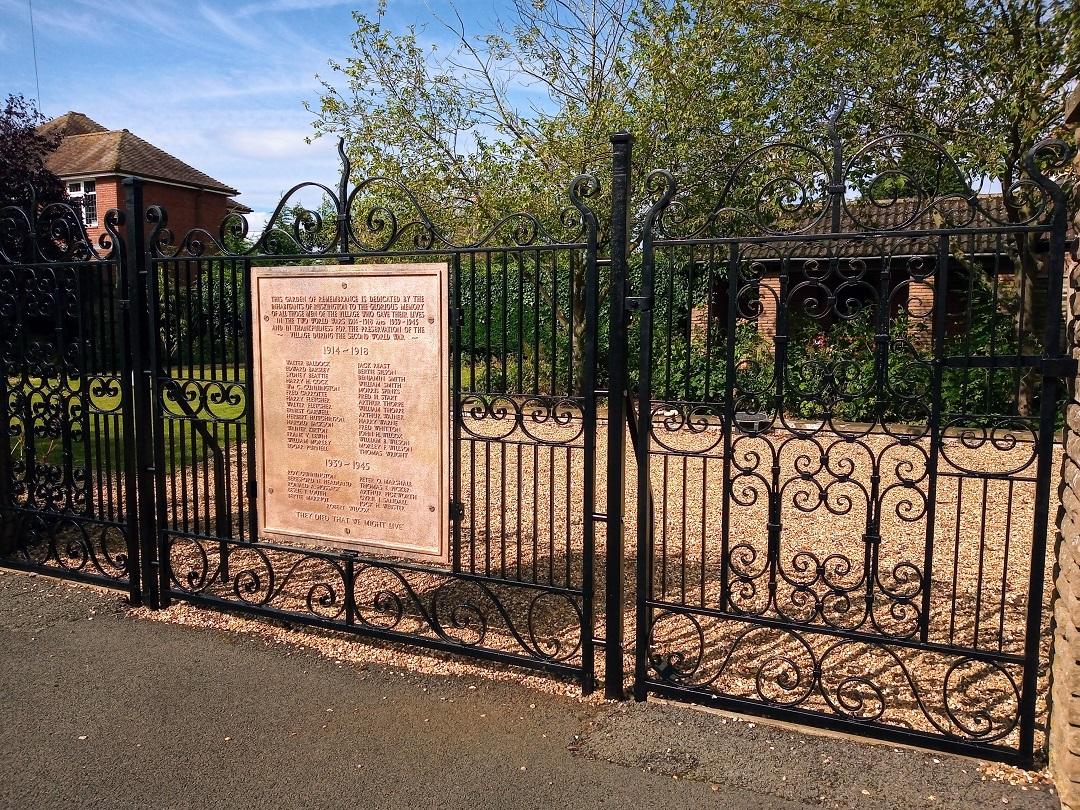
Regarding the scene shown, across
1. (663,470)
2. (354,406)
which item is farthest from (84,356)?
(663,470)

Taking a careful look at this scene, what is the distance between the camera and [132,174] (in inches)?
1133

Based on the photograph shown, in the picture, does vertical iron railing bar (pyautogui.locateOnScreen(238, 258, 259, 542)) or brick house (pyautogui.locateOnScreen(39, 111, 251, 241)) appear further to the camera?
brick house (pyautogui.locateOnScreen(39, 111, 251, 241))

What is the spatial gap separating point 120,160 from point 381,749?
102ft

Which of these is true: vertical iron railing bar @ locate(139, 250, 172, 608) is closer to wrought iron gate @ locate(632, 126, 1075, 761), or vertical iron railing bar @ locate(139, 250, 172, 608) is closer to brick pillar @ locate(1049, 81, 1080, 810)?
wrought iron gate @ locate(632, 126, 1075, 761)

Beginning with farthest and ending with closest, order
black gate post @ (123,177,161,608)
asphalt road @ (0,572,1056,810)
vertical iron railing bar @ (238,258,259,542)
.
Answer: black gate post @ (123,177,161,608) → vertical iron railing bar @ (238,258,259,542) → asphalt road @ (0,572,1056,810)

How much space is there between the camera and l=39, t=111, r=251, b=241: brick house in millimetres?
28891

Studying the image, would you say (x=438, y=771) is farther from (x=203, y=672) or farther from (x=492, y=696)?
(x=203, y=672)

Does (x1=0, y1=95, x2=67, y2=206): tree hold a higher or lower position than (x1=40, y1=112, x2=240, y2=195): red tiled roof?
lower

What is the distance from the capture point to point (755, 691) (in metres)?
4.07

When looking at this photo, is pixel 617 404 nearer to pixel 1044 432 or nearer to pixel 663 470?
pixel 1044 432

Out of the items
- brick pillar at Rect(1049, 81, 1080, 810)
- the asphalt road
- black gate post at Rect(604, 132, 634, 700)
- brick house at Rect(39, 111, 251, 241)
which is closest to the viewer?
brick pillar at Rect(1049, 81, 1080, 810)

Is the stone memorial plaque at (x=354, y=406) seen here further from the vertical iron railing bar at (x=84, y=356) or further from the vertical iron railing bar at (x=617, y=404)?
the vertical iron railing bar at (x=84, y=356)

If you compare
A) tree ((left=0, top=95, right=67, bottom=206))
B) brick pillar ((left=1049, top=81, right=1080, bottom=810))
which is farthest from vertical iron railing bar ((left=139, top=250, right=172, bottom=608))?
tree ((left=0, top=95, right=67, bottom=206))

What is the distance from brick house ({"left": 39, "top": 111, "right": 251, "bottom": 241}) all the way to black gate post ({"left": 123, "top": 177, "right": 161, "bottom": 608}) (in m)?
25.5
